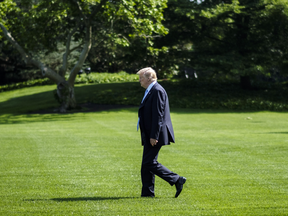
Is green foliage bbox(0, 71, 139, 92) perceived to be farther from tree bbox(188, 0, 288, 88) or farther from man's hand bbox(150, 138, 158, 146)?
man's hand bbox(150, 138, 158, 146)

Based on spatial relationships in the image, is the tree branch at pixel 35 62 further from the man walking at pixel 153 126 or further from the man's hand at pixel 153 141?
the man's hand at pixel 153 141

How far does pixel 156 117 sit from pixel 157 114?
1.7 inches

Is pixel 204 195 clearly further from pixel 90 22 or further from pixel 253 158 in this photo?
pixel 90 22

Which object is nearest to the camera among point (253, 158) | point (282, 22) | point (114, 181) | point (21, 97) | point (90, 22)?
point (114, 181)

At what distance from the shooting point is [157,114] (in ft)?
16.4

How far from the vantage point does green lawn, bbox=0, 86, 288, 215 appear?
484cm

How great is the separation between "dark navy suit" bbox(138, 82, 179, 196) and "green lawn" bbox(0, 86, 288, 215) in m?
0.44

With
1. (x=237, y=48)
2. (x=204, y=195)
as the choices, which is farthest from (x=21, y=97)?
(x=204, y=195)

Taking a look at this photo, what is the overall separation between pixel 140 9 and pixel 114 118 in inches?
269

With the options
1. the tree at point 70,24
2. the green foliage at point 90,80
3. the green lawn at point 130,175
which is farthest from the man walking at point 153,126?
the green foliage at point 90,80

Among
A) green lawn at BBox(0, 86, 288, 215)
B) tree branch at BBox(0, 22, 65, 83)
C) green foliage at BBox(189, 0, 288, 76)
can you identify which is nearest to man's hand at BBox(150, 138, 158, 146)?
green lawn at BBox(0, 86, 288, 215)

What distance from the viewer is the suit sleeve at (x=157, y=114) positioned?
4.96 meters

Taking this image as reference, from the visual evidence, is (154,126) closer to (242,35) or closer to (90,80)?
(242,35)

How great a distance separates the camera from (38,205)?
196 inches
